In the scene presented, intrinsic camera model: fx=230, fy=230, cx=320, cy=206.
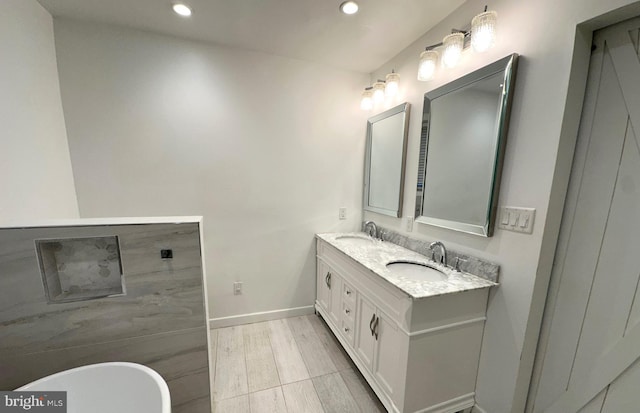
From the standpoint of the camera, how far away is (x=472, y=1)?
4.45 feet

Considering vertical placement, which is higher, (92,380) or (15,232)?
(15,232)

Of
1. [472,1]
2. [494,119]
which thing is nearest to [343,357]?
[494,119]

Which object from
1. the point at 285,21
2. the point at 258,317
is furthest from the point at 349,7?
the point at 258,317

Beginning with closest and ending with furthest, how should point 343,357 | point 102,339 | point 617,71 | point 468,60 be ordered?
point 617,71 → point 102,339 → point 468,60 → point 343,357

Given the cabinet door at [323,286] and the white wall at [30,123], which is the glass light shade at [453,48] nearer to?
the cabinet door at [323,286]

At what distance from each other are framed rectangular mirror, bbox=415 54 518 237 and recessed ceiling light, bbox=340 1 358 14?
0.73 meters

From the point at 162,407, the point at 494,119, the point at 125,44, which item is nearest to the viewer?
the point at 162,407

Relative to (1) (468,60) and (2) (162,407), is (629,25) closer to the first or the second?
(1) (468,60)

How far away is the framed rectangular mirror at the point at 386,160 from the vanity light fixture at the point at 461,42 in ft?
1.13

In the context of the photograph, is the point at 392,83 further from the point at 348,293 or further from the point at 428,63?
the point at 348,293

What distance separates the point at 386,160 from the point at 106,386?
224 centimetres

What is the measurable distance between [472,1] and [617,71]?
84cm

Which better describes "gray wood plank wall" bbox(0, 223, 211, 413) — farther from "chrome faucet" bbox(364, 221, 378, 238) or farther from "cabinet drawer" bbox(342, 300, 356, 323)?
"chrome faucet" bbox(364, 221, 378, 238)

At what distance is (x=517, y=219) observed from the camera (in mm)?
1182
